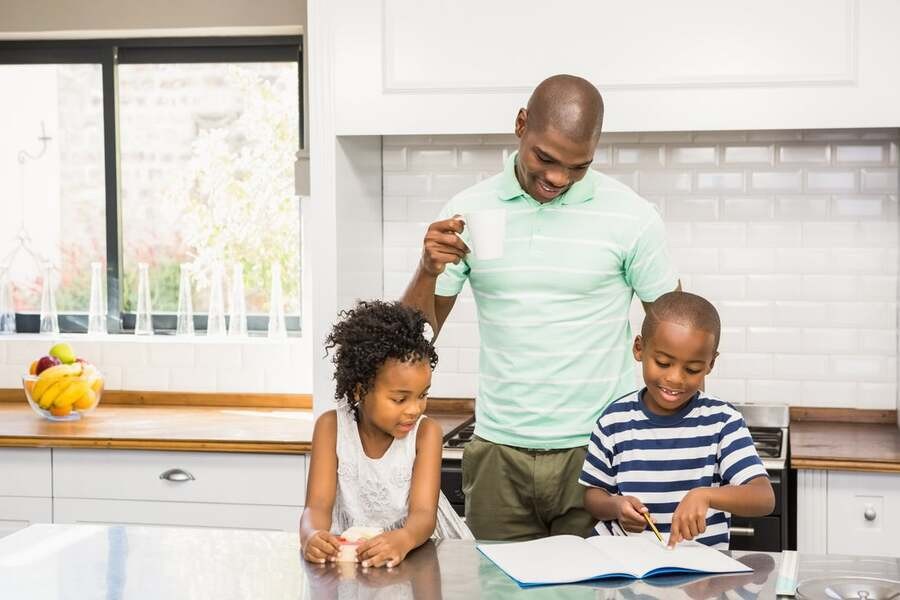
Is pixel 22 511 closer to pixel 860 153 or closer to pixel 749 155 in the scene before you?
pixel 749 155

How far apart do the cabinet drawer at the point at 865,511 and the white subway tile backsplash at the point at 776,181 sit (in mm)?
988

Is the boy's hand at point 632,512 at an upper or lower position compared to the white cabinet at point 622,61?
lower

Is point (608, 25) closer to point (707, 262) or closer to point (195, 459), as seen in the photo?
point (707, 262)

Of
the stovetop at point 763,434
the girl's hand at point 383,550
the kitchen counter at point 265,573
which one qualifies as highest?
the girl's hand at point 383,550

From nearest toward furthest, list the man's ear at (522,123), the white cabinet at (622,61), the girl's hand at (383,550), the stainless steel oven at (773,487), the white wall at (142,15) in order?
the girl's hand at (383,550), the man's ear at (522,123), the stainless steel oven at (773,487), the white cabinet at (622,61), the white wall at (142,15)

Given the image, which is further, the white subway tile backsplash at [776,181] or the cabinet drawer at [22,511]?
the white subway tile backsplash at [776,181]

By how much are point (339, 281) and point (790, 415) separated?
57.2 inches

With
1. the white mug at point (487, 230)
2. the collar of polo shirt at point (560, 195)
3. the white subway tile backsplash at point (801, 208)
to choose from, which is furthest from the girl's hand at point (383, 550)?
the white subway tile backsplash at point (801, 208)

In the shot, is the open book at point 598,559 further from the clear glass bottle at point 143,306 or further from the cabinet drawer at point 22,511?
the clear glass bottle at point 143,306

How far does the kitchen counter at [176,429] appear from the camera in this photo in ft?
10.5

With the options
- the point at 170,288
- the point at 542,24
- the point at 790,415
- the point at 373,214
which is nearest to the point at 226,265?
the point at 170,288

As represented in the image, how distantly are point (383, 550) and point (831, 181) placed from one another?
2.30 m

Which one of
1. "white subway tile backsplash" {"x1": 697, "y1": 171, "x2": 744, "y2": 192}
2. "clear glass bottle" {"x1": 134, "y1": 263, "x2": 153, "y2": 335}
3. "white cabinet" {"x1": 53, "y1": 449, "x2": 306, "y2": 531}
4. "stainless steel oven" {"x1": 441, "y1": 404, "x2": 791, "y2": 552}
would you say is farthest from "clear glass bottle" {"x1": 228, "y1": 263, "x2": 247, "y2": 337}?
"white subway tile backsplash" {"x1": 697, "y1": 171, "x2": 744, "y2": 192}

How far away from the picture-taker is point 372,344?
1.95 m
